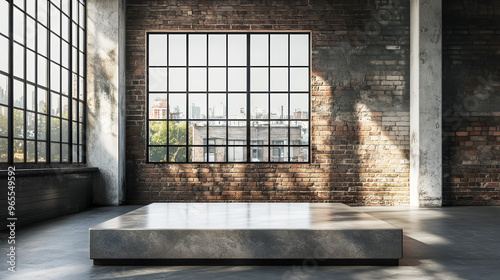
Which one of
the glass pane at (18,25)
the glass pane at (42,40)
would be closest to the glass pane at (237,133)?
the glass pane at (42,40)

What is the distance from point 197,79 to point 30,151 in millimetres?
3267

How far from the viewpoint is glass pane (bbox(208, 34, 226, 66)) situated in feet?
26.6

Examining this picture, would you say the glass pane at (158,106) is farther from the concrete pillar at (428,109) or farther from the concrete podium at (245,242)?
the concrete podium at (245,242)

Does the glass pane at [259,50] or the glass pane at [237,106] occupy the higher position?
the glass pane at [259,50]

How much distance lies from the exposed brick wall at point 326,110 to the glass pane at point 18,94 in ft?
8.64

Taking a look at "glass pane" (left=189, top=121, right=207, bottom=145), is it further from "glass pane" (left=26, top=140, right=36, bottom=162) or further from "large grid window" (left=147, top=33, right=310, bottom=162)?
"glass pane" (left=26, top=140, right=36, bottom=162)

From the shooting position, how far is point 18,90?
5398 millimetres

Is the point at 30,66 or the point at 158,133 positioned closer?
the point at 30,66

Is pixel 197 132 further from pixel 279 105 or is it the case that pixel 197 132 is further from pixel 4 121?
pixel 4 121

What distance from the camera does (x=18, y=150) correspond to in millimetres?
5402

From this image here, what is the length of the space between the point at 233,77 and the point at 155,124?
1647 millimetres

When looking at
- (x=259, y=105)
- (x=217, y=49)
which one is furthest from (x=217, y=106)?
(x=217, y=49)

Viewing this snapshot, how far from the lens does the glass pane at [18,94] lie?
5.33 meters

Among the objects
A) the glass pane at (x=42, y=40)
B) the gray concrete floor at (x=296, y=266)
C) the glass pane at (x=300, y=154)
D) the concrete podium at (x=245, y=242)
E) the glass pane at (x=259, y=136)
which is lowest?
the gray concrete floor at (x=296, y=266)
